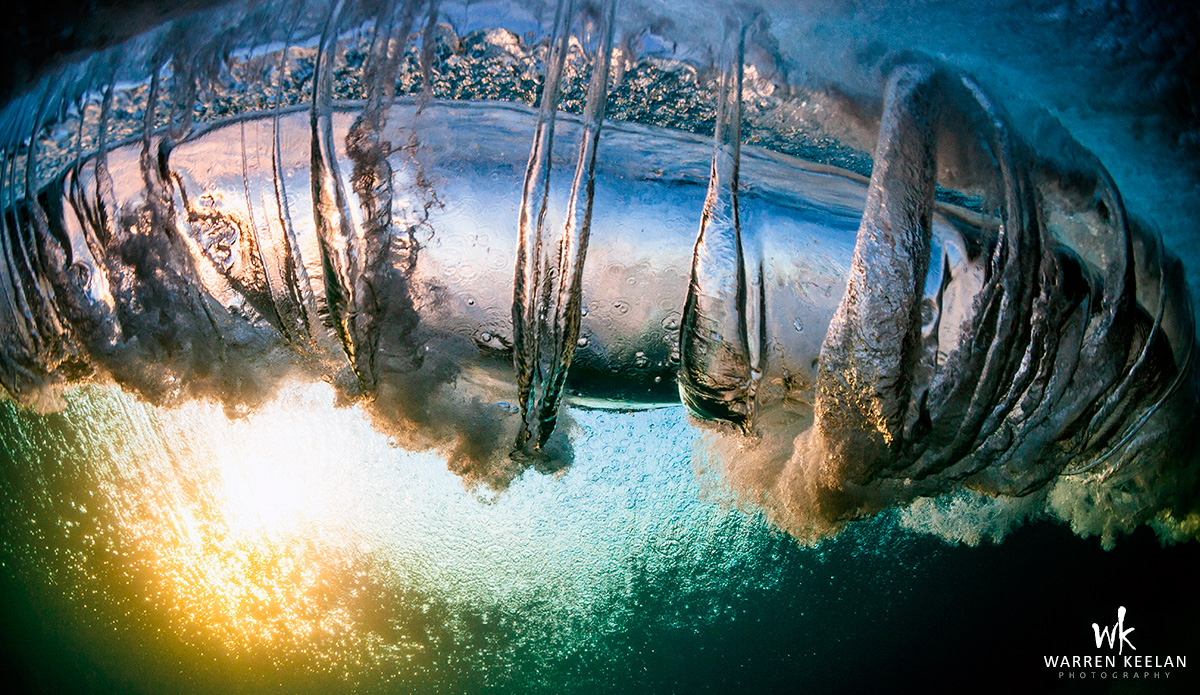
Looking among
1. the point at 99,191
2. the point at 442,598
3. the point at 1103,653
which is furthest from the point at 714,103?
the point at 1103,653

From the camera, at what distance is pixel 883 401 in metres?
0.25

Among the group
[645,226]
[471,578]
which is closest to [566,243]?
[645,226]

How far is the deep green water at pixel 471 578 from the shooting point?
0.42 meters

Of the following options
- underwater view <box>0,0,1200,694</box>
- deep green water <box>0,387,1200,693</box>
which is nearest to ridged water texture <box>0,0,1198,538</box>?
underwater view <box>0,0,1200,694</box>

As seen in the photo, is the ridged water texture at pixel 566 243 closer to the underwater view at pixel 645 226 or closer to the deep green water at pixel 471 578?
the underwater view at pixel 645 226

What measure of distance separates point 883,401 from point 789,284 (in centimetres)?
6

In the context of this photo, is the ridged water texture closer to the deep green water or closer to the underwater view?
the underwater view

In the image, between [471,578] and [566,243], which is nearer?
[566,243]

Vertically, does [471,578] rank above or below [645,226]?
below

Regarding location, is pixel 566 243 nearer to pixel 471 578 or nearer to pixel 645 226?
pixel 645 226

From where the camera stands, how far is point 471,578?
0.48m

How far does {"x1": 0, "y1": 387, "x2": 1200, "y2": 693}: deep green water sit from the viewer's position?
42cm

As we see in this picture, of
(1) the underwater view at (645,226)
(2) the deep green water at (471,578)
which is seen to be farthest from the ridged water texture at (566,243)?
(2) the deep green water at (471,578)

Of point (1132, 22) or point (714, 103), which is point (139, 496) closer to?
point (714, 103)
